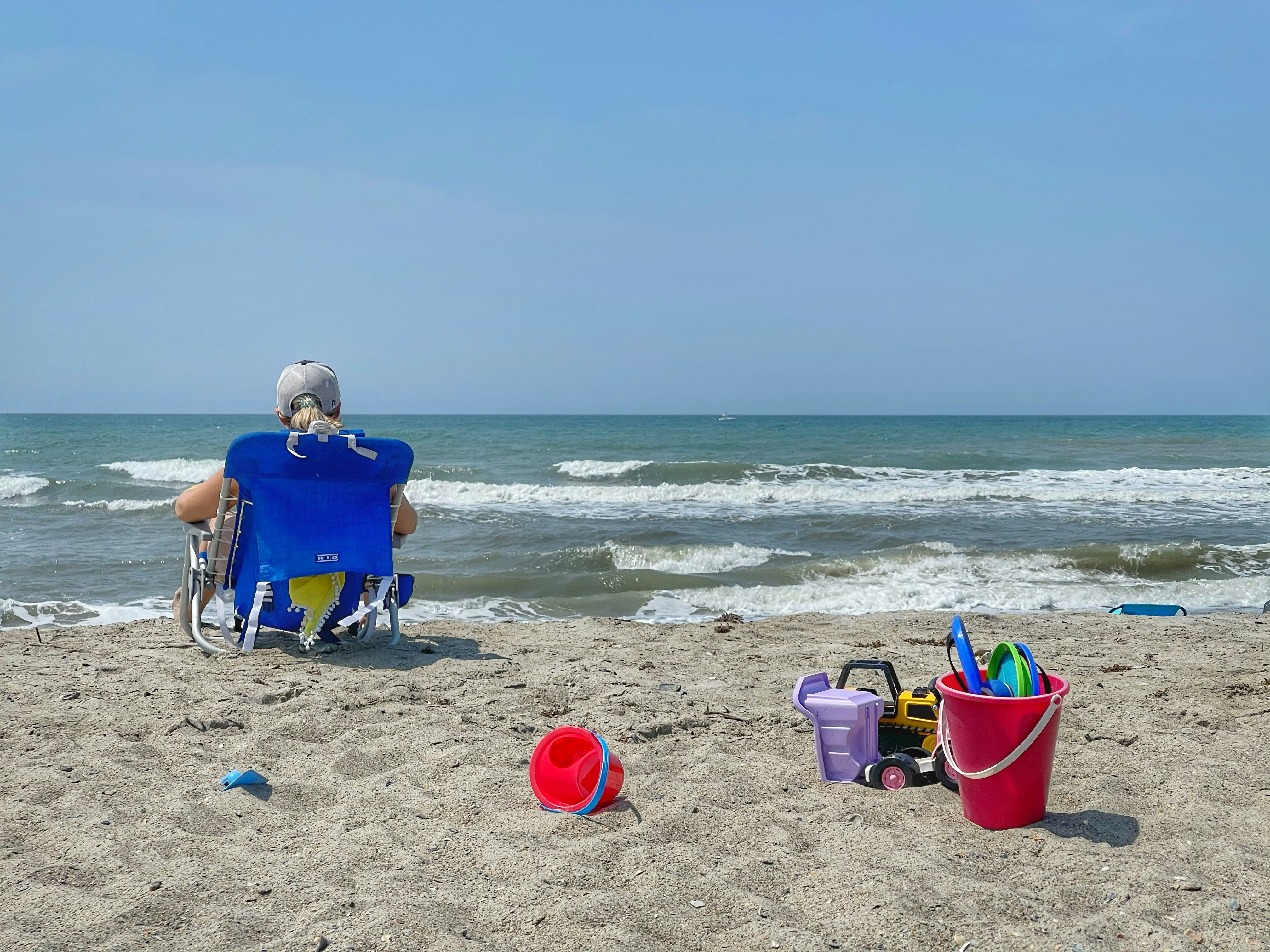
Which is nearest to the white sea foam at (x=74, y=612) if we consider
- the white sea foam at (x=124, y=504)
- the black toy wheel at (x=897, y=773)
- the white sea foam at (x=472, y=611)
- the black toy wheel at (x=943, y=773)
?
the white sea foam at (x=472, y=611)

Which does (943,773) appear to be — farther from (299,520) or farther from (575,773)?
(299,520)

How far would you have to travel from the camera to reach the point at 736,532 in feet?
37.9

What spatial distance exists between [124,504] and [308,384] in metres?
12.0

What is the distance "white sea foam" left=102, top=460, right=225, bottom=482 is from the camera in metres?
22.5

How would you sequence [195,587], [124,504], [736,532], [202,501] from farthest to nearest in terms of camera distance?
[124,504]
[736,532]
[195,587]
[202,501]

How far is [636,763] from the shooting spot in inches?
129

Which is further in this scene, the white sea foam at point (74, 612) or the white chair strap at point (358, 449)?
the white sea foam at point (74, 612)

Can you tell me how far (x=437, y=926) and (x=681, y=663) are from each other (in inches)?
116

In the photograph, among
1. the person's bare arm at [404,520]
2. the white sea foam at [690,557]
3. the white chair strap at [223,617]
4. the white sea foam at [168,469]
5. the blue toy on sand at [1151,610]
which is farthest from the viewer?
the white sea foam at [168,469]

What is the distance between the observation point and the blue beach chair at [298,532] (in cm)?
441

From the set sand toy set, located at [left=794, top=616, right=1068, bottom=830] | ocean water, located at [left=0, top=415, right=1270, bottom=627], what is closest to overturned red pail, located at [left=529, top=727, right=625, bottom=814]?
sand toy set, located at [left=794, top=616, right=1068, bottom=830]

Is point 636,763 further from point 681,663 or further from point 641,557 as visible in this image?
point 641,557

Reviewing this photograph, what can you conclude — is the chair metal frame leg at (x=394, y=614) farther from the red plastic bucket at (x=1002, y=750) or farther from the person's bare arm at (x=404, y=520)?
the red plastic bucket at (x=1002, y=750)

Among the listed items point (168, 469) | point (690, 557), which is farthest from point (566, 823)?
point (168, 469)
